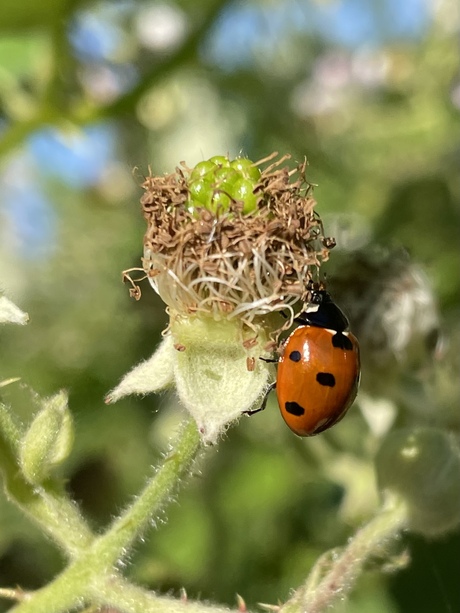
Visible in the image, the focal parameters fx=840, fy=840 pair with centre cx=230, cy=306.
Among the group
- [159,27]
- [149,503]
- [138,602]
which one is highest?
[159,27]

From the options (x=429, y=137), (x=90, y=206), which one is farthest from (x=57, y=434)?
(x=429, y=137)

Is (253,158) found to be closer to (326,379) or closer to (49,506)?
(326,379)

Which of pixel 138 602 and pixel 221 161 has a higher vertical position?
pixel 221 161

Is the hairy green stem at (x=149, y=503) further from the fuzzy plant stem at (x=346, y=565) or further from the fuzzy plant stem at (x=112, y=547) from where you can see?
the fuzzy plant stem at (x=346, y=565)

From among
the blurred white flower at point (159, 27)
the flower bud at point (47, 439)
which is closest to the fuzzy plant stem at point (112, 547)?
the flower bud at point (47, 439)

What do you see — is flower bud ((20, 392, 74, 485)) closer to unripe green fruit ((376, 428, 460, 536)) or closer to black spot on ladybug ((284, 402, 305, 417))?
black spot on ladybug ((284, 402, 305, 417))

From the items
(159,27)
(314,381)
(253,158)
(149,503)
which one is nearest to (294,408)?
(314,381)
